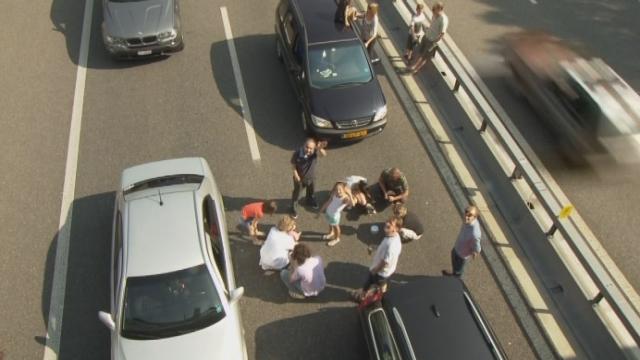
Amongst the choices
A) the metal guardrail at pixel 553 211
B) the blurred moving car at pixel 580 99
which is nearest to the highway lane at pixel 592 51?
the blurred moving car at pixel 580 99

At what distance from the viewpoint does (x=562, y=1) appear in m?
15.5

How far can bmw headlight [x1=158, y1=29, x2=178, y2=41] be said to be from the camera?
11.9 metres

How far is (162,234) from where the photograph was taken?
7.00 m

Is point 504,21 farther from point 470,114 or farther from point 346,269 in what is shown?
point 346,269

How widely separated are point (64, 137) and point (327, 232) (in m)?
6.04

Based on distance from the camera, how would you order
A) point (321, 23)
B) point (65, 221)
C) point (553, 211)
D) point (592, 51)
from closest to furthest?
1. point (553, 211)
2. point (65, 221)
3. point (321, 23)
4. point (592, 51)

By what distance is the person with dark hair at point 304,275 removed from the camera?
723 cm

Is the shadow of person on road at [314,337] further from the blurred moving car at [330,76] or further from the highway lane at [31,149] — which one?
the blurred moving car at [330,76]

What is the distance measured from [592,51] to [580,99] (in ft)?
13.7

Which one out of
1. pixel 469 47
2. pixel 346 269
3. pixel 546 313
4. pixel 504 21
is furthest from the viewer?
pixel 504 21

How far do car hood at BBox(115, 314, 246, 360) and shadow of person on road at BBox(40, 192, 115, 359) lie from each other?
3.76ft

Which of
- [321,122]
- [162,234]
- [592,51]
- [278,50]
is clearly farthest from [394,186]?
[592,51]

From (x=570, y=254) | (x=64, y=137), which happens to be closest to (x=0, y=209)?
(x=64, y=137)

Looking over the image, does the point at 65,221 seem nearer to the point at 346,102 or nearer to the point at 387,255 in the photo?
the point at 346,102
